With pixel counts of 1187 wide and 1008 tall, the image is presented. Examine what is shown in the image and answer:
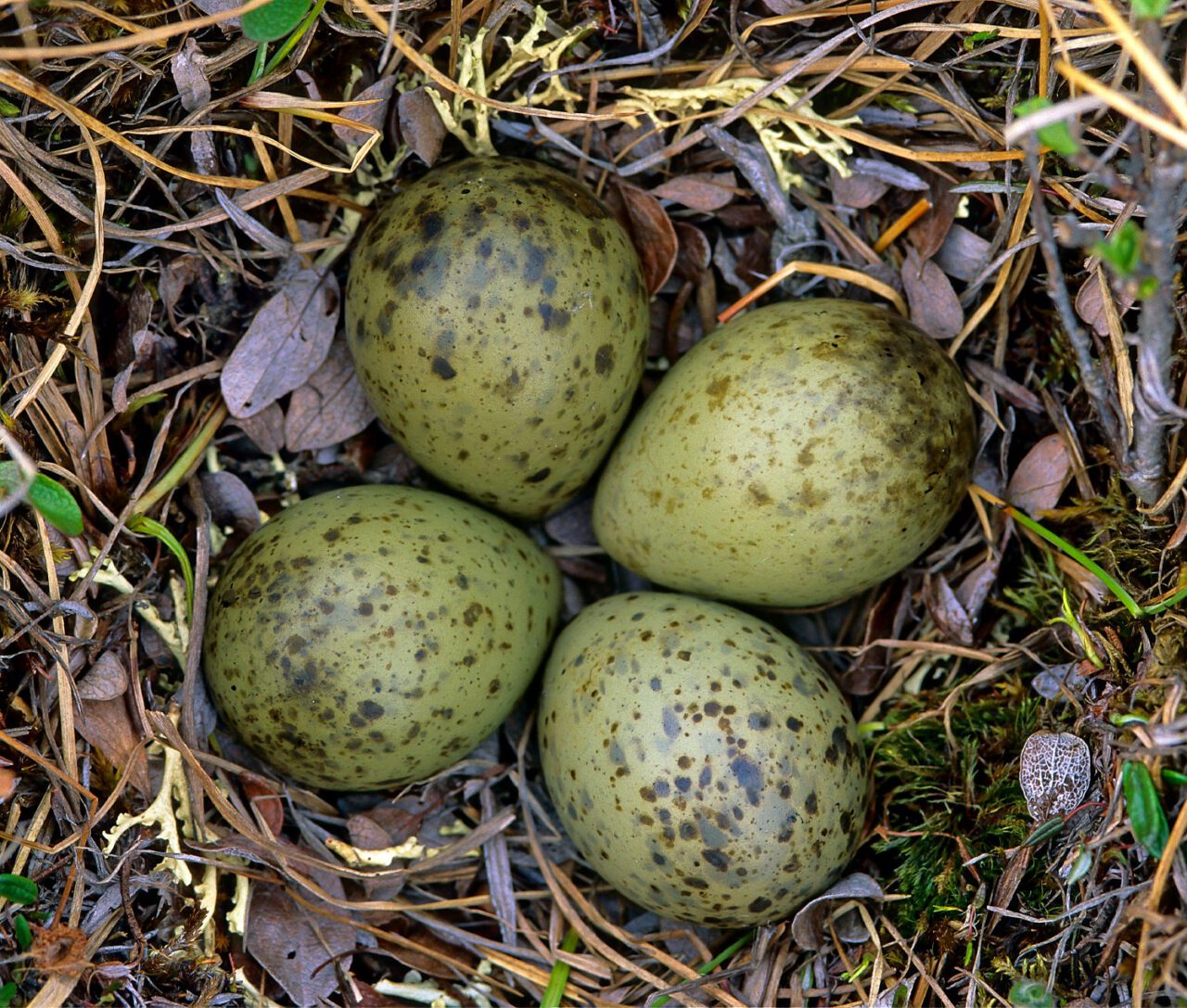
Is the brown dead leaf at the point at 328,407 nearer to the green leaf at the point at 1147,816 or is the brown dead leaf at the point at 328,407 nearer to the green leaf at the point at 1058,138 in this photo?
the green leaf at the point at 1058,138

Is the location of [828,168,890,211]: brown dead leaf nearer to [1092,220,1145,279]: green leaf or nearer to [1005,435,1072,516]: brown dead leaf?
[1005,435,1072,516]: brown dead leaf

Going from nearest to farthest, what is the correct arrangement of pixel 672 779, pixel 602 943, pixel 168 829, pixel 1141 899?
pixel 1141 899, pixel 672 779, pixel 168 829, pixel 602 943

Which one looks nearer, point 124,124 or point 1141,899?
point 1141,899

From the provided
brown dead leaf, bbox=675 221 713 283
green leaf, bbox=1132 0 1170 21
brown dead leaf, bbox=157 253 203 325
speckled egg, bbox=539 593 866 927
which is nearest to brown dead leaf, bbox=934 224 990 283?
brown dead leaf, bbox=675 221 713 283

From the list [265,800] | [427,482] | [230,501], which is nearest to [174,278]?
[230,501]

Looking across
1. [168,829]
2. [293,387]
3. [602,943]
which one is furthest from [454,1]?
[602,943]

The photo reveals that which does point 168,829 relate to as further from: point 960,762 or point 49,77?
point 960,762

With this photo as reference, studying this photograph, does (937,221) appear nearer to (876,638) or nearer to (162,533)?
(876,638)
